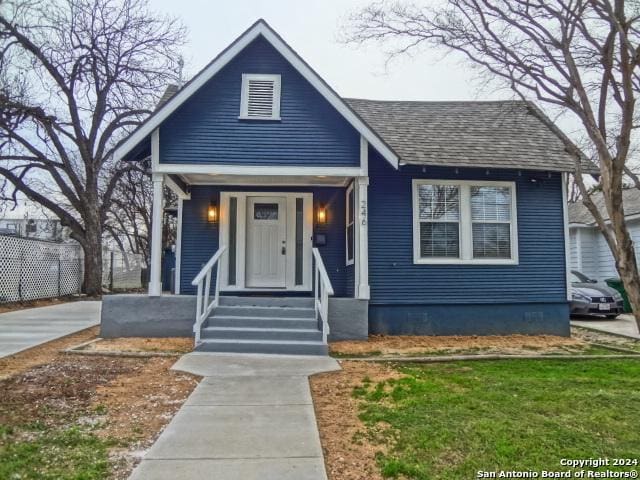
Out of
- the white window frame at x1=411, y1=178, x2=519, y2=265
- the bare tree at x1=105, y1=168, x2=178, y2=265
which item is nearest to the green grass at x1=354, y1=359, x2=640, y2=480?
the white window frame at x1=411, y1=178, x2=519, y2=265

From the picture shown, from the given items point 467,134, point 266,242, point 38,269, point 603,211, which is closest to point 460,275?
point 467,134

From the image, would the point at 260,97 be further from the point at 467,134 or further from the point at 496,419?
the point at 496,419

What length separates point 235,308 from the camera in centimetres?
755

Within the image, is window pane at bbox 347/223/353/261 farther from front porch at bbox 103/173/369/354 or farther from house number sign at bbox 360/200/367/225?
house number sign at bbox 360/200/367/225

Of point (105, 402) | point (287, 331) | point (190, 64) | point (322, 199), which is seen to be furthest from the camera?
point (190, 64)

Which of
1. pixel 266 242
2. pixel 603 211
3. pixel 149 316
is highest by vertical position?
pixel 603 211

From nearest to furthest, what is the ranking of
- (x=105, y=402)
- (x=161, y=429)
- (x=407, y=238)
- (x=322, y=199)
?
(x=161, y=429) < (x=105, y=402) < (x=407, y=238) < (x=322, y=199)

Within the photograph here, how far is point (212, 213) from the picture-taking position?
9.39 metres

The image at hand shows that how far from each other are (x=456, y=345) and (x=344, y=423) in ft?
14.6

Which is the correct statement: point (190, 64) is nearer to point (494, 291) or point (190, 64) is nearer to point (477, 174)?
point (477, 174)

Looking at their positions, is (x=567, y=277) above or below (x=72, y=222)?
below

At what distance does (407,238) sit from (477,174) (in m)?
1.91

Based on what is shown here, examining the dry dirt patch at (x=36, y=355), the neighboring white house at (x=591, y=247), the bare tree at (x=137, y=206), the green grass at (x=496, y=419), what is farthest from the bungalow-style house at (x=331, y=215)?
the bare tree at (x=137, y=206)

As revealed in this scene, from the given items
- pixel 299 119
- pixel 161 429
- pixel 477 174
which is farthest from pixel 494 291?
pixel 161 429
